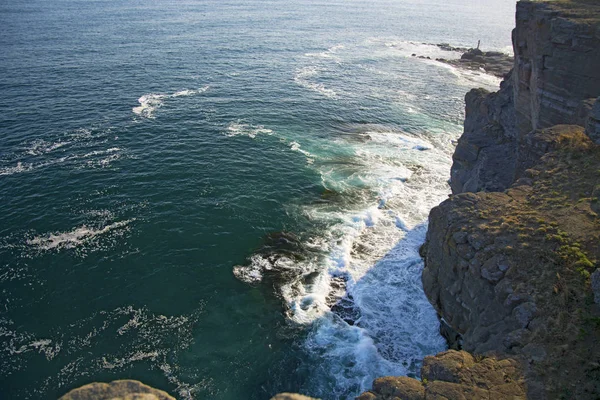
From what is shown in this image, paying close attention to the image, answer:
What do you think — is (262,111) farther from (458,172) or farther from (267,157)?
(458,172)

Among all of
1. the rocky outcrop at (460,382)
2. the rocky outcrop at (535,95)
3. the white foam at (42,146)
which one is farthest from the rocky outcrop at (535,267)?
the white foam at (42,146)

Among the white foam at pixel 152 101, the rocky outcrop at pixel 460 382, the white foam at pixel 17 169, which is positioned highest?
the rocky outcrop at pixel 460 382

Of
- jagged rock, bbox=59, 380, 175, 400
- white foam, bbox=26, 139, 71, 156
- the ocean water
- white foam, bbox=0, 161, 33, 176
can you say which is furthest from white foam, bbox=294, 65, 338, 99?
jagged rock, bbox=59, 380, 175, 400

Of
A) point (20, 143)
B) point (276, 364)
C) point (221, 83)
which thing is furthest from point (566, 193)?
point (221, 83)

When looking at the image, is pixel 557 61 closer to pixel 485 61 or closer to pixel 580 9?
pixel 580 9

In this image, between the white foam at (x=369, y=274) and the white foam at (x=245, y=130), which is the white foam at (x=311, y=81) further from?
the white foam at (x=369, y=274)

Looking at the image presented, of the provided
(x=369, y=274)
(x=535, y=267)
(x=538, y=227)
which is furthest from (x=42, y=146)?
(x=535, y=267)
